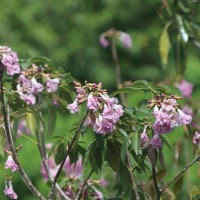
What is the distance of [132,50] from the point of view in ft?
42.6

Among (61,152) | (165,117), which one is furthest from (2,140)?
(165,117)

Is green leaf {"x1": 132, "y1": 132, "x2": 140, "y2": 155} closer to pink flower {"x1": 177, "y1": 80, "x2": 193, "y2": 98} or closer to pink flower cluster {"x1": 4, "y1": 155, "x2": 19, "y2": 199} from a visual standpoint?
pink flower cluster {"x1": 4, "y1": 155, "x2": 19, "y2": 199}

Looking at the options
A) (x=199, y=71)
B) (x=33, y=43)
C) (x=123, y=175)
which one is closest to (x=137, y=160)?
(x=123, y=175)

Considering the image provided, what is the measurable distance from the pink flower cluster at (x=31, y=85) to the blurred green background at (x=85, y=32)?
9.02 meters

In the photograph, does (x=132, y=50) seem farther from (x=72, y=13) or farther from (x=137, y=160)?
(x=137, y=160)

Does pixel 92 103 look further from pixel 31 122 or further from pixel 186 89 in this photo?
pixel 186 89

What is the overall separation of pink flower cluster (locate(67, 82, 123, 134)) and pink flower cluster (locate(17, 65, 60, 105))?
0.42m

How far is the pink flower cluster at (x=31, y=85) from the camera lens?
2475 mm

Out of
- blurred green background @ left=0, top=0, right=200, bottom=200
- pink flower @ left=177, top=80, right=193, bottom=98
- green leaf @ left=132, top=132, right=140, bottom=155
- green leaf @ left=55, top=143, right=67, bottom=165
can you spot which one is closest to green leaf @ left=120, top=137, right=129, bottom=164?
green leaf @ left=132, top=132, right=140, bottom=155

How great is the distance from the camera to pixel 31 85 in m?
2.55

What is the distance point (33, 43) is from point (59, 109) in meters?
9.56

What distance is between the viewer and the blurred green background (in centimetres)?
1221

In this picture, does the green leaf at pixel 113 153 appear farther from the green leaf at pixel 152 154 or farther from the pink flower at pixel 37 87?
the pink flower at pixel 37 87

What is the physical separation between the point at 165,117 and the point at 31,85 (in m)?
0.75
